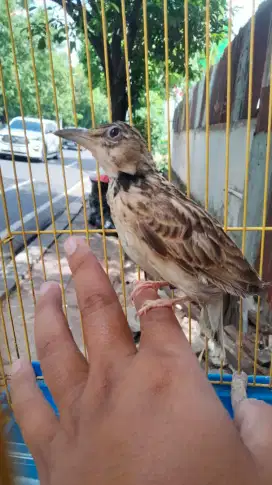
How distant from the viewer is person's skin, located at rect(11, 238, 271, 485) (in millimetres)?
515

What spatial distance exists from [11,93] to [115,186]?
45.7 feet

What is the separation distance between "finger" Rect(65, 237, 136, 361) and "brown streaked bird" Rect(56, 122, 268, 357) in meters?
0.36

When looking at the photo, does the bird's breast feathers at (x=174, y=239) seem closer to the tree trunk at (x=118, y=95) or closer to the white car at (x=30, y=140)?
the tree trunk at (x=118, y=95)

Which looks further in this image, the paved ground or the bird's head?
the paved ground

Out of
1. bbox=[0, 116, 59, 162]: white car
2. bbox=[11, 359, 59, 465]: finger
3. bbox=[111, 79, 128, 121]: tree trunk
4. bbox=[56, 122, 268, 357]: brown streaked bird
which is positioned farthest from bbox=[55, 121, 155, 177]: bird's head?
bbox=[0, 116, 59, 162]: white car

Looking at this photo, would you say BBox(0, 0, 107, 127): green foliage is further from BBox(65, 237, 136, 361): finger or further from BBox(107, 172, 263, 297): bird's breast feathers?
BBox(65, 237, 136, 361): finger

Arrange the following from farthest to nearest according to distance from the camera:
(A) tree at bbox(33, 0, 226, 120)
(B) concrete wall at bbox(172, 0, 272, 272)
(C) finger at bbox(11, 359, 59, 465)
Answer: (A) tree at bbox(33, 0, 226, 120), (B) concrete wall at bbox(172, 0, 272, 272), (C) finger at bbox(11, 359, 59, 465)

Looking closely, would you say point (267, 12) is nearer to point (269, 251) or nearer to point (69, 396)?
point (269, 251)

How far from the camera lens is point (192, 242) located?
1.24 m

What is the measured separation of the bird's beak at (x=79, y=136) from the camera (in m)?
1.23

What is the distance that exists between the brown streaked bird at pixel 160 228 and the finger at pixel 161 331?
269 mm

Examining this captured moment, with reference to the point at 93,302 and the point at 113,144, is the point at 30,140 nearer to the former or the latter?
the point at 113,144

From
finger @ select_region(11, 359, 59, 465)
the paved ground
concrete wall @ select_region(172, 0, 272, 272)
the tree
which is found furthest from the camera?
the tree

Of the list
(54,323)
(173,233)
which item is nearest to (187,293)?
(173,233)
